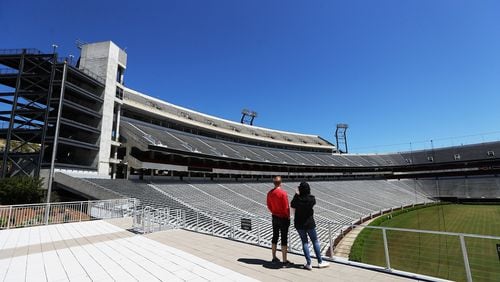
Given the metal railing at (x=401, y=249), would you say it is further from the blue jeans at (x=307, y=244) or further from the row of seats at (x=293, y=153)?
the row of seats at (x=293, y=153)

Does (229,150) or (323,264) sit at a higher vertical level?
(229,150)

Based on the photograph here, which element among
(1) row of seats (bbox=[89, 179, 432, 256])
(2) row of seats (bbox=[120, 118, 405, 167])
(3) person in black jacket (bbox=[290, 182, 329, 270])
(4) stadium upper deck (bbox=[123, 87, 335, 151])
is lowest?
(1) row of seats (bbox=[89, 179, 432, 256])

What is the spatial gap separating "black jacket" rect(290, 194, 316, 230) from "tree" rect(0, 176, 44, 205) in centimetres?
2187

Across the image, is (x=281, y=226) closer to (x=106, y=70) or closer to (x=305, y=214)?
(x=305, y=214)

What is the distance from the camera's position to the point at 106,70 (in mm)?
29000

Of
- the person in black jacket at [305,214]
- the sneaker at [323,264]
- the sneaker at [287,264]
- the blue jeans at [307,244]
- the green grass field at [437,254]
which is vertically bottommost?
the green grass field at [437,254]

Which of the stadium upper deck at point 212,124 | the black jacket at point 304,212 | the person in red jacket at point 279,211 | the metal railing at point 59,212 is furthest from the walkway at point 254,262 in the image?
the stadium upper deck at point 212,124

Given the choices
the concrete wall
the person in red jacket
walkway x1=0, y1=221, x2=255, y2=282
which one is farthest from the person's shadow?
the concrete wall

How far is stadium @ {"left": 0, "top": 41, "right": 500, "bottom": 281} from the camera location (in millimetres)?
9383

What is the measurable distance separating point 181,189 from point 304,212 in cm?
2344

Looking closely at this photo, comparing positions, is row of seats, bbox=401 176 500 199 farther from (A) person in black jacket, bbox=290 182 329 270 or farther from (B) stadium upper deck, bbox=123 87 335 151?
(A) person in black jacket, bbox=290 182 329 270

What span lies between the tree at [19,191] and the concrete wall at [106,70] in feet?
26.7

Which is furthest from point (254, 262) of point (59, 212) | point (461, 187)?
point (461, 187)

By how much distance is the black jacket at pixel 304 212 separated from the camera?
5.58m
